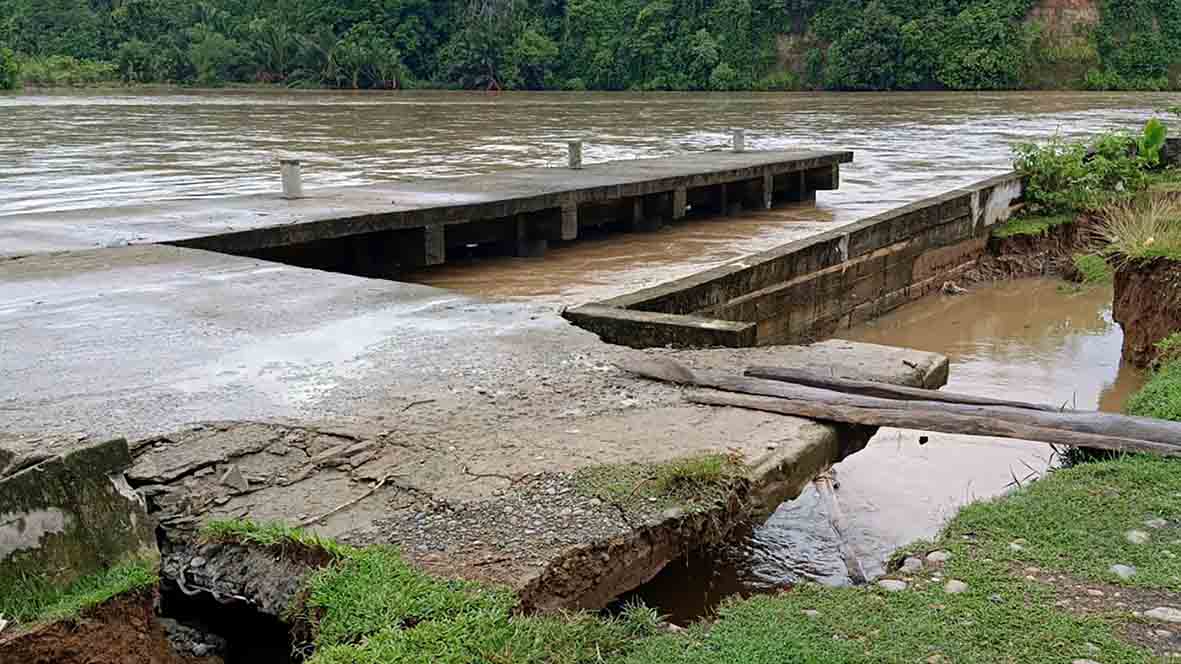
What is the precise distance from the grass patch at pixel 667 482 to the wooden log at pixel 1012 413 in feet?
3.05

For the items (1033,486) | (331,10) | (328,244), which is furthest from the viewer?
(331,10)

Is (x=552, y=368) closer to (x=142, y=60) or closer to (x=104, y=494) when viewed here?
(x=104, y=494)

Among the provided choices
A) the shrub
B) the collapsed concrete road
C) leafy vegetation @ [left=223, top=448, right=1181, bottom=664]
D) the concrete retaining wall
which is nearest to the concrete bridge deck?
the collapsed concrete road

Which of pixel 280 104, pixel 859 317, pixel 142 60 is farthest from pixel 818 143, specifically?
pixel 142 60

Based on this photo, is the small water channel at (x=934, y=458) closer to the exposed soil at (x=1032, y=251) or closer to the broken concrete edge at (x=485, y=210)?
the exposed soil at (x=1032, y=251)

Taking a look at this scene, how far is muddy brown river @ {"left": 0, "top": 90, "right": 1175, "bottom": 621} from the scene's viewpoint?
6207 mm

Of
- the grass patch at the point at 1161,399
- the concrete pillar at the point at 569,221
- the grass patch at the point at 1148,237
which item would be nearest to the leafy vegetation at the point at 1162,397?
the grass patch at the point at 1161,399

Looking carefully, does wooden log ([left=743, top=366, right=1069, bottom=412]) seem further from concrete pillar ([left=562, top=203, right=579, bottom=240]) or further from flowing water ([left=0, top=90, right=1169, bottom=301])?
concrete pillar ([left=562, top=203, right=579, bottom=240])

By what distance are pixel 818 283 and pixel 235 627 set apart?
796 cm

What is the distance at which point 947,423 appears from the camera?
5.07 meters

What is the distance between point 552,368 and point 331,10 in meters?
76.9

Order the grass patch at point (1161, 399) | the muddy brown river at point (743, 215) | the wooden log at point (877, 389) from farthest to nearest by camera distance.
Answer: the muddy brown river at point (743, 215) → the grass patch at point (1161, 399) → the wooden log at point (877, 389)

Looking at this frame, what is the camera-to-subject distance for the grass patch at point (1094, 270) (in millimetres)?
13586

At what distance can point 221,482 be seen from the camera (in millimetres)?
4199
